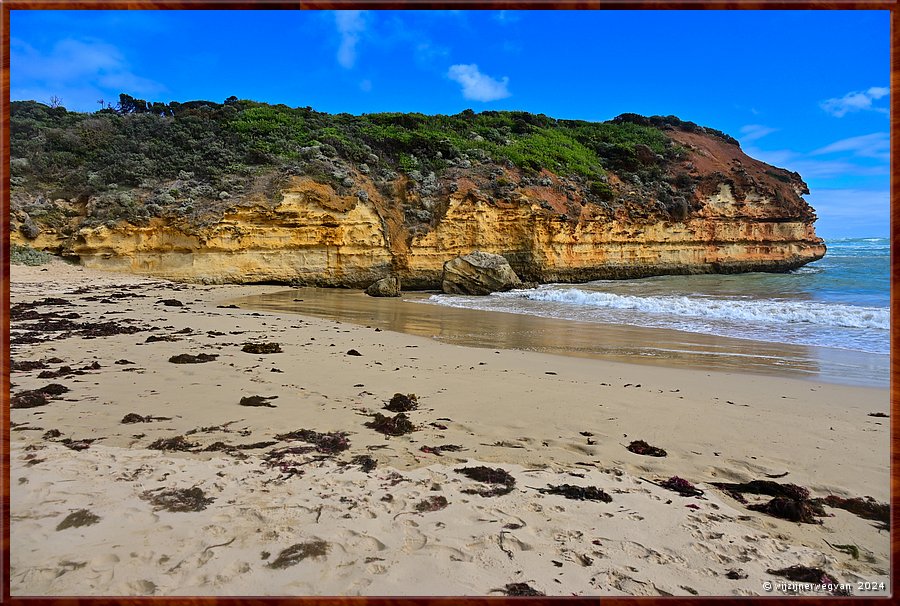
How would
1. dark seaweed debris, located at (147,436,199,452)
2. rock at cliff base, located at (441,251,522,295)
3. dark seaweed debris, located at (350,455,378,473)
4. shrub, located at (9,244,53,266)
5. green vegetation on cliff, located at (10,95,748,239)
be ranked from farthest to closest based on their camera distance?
rock at cliff base, located at (441,251,522,295), green vegetation on cliff, located at (10,95,748,239), shrub, located at (9,244,53,266), dark seaweed debris, located at (147,436,199,452), dark seaweed debris, located at (350,455,378,473)

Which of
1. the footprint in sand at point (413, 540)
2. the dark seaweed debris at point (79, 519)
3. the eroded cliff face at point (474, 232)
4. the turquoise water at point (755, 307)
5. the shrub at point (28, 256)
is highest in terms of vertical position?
the eroded cliff face at point (474, 232)

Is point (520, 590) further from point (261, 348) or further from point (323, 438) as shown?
point (261, 348)

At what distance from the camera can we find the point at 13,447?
9.34ft

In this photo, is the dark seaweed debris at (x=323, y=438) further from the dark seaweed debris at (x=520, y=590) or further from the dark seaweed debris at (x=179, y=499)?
the dark seaweed debris at (x=520, y=590)

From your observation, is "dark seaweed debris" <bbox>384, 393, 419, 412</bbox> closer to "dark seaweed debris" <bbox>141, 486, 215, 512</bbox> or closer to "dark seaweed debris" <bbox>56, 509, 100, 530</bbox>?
"dark seaweed debris" <bbox>141, 486, 215, 512</bbox>

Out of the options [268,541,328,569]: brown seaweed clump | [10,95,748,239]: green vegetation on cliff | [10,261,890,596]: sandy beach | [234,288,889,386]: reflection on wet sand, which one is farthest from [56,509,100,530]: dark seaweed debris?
[10,95,748,239]: green vegetation on cliff

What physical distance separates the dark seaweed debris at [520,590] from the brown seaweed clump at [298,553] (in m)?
0.73

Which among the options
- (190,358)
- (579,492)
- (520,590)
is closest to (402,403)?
(579,492)

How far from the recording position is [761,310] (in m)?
10.8

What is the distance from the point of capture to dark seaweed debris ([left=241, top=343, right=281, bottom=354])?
20.1ft

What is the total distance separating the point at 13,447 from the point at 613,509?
12.0 feet

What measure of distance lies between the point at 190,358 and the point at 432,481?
4.21m

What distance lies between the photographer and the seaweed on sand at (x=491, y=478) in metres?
2.43

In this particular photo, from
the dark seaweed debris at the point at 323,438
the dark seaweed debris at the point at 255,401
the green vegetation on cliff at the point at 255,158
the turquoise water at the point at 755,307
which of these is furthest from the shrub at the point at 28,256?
the dark seaweed debris at the point at 323,438
